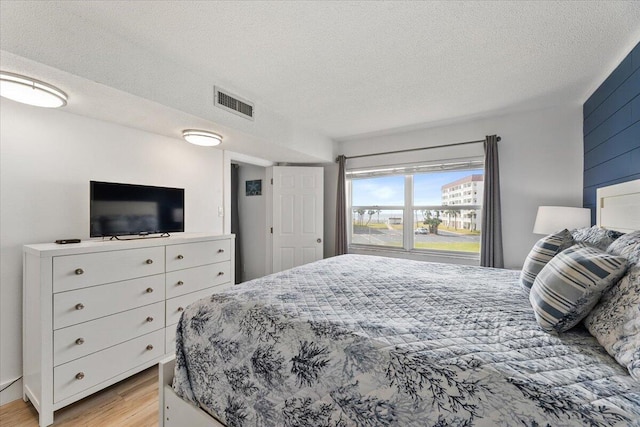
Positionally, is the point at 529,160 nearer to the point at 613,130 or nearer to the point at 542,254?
the point at 613,130

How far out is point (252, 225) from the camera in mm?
4477

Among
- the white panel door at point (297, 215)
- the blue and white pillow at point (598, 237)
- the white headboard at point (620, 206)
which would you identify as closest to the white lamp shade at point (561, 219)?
the white headboard at point (620, 206)

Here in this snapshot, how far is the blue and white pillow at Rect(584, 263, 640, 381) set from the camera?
29.8 inches

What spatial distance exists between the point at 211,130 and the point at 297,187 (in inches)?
67.6

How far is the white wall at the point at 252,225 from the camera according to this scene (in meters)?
4.32

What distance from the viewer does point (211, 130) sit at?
8.04 ft

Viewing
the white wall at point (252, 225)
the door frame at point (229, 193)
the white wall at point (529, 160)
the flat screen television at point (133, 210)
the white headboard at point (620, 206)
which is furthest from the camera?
the white wall at point (252, 225)

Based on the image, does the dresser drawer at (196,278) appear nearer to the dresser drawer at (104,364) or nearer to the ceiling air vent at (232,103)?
the dresser drawer at (104,364)

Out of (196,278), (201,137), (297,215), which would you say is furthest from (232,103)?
(297,215)

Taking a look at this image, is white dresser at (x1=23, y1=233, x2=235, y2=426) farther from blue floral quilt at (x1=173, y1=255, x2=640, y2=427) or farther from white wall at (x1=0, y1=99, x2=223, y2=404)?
blue floral quilt at (x1=173, y1=255, x2=640, y2=427)

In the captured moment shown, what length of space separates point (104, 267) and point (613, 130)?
394cm

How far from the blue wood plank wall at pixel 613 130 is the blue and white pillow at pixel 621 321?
4.66 ft

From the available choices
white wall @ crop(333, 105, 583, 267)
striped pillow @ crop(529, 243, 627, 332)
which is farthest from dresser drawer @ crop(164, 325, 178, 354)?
white wall @ crop(333, 105, 583, 267)

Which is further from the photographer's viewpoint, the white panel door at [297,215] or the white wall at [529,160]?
the white panel door at [297,215]
